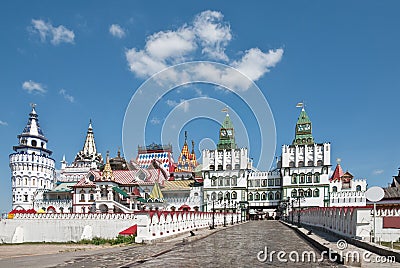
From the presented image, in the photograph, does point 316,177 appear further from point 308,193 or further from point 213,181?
point 213,181

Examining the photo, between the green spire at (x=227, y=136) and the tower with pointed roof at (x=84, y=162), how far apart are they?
95.5ft

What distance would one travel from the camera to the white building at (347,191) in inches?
2477

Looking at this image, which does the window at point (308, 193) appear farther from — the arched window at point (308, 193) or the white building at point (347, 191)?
the white building at point (347, 191)

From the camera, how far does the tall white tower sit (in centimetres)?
8212

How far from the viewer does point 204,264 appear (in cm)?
1192

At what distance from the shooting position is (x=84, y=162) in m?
95.2

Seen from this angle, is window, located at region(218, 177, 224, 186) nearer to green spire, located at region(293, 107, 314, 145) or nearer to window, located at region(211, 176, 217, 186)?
window, located at region(211, 176, 217, 186)

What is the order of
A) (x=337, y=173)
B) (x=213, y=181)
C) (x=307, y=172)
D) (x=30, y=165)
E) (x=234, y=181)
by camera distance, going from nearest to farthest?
(x=307, y=172), (x=234, y=181), (x=213, y=181), (x=337, y=173), (x=30, y=165)

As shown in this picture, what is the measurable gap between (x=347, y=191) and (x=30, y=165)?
59.0 m

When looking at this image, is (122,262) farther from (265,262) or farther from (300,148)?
(300,148)

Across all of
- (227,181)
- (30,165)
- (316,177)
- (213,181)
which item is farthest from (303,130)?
(30,165)

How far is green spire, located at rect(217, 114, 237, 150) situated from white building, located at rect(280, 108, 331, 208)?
1066 cm

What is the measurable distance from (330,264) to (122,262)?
5.80m

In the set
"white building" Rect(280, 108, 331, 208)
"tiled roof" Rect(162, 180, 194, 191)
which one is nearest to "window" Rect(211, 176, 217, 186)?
"tiled roof" Rect(162, 180, 194, 191)
